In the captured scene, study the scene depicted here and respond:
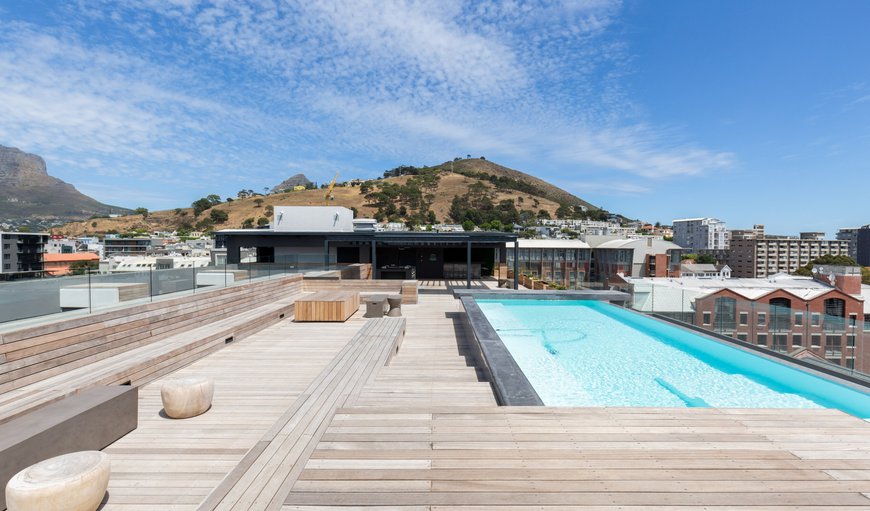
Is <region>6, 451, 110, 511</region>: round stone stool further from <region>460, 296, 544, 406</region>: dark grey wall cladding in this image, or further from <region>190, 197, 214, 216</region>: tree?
<region>190, 197, 214, 216</region>: tree

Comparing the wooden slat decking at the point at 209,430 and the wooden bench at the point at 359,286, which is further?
the wooden bench at the point at 359,286

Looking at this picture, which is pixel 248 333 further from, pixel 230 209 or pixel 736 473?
pixel 230 209

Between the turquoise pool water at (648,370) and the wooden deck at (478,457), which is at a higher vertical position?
the wooden deck at (478,457)

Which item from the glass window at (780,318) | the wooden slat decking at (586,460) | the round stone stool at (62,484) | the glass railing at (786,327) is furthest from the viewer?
the glass window at (780,318)

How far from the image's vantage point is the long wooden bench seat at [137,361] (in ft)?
11.4

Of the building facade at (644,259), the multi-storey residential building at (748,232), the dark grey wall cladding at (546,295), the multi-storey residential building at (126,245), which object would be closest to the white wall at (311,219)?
the dark grey wall cladding at (546,295)

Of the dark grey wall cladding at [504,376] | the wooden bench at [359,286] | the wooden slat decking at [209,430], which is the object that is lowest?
the wooden slat decking at [209,430]

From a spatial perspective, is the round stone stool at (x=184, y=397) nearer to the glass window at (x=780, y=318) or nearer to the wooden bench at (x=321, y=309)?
the wooden bench at (x=321, y=309)

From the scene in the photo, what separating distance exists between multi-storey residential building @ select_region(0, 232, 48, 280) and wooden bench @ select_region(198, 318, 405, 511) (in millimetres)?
79613

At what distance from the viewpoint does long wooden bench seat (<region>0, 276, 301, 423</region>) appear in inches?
137

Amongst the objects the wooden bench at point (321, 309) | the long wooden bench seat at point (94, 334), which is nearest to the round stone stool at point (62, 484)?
the long wooden bench seat at point (94, 334)

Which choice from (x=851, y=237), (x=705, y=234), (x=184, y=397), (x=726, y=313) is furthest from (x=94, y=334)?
(x=851, y=237)

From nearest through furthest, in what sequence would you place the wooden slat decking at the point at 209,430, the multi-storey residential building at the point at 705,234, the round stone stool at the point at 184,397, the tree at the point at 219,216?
the wooden slat decking at the point at 209,430 < the round stone stool at the point at 184,397 < the tree at the point at 219,216 < the multi-storey residential building at the point at 705,234

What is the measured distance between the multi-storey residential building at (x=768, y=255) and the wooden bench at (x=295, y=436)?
375 feet
